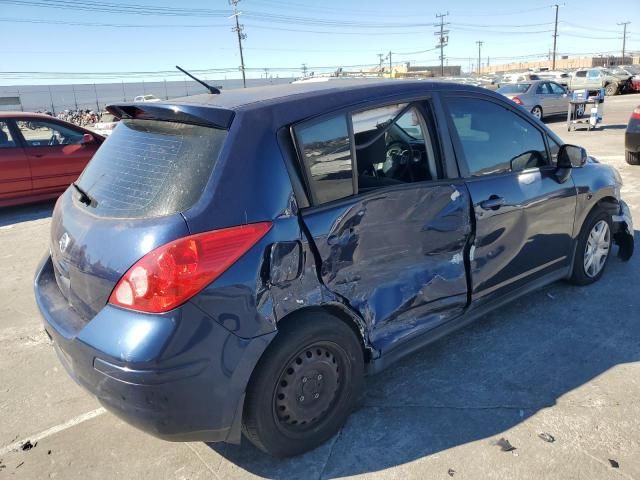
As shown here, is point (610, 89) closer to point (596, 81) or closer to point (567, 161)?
point (596, 81)

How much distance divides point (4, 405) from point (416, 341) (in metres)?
2.55

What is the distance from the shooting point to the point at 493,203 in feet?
10.7

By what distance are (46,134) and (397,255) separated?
7847mm

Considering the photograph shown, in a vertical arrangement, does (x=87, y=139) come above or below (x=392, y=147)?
below

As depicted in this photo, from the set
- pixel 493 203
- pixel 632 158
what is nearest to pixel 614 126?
pixel 632 158

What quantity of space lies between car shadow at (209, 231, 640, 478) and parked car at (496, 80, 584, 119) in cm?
1590

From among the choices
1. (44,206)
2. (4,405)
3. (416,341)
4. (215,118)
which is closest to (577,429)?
(416,341)

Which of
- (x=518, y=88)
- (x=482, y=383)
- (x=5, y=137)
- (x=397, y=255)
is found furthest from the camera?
(x=518, y=88)

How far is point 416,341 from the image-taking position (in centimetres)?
300

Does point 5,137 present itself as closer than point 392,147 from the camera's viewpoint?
No

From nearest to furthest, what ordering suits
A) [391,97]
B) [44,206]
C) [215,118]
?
[215,118], [391,97], [44,206]

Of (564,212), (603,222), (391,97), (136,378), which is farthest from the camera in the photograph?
(603,222)

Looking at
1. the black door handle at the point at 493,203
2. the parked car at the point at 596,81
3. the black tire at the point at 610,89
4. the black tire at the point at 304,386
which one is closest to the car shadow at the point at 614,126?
the parked car at the point at 596,81

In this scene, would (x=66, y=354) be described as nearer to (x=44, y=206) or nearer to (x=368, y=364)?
(x=368, y=364)
